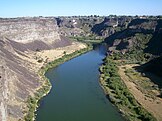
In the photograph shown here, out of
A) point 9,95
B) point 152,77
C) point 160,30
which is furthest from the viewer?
point 160,30

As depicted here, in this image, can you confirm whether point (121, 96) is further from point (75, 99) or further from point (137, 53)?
point (137, 53)

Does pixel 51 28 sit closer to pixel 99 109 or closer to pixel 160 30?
pixel 160 30

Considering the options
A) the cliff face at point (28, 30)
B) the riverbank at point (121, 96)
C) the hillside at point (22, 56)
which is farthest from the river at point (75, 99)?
the cliff face at point (28, 30)

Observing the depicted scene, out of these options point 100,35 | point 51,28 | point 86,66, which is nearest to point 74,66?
point 86,66

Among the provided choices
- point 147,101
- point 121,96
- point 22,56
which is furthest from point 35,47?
point 147,101

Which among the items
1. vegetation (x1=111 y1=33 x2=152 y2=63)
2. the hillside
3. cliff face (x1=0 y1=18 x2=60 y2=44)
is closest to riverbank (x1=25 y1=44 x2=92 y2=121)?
the hillside

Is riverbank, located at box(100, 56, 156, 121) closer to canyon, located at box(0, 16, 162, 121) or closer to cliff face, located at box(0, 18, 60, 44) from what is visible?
canyon, located at box(0, 16, 162, 121)

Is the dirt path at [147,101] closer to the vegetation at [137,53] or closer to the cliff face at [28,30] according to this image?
the vegetation at [137,53]
